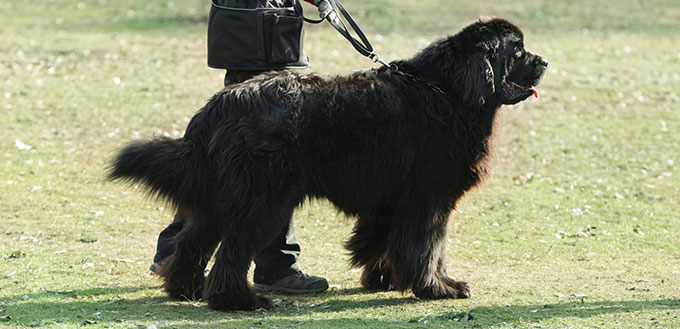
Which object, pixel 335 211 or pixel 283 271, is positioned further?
pixel 335 211

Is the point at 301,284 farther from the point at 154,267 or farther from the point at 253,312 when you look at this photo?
the point at 154,267

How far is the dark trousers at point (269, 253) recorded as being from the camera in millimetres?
5559

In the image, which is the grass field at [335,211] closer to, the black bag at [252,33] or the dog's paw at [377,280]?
the dog's paw at [377,280]

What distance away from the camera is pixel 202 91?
1254cm

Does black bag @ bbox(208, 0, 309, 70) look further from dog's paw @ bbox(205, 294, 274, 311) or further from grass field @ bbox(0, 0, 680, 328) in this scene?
dog's paw @ bbox(205, 294, 274, 311)

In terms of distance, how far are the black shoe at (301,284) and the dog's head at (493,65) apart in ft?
4.76

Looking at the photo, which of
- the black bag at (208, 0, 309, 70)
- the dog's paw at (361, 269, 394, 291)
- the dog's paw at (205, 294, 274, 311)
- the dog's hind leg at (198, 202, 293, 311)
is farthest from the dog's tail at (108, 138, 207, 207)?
the dog's paw at (361, 269, 394, 291)

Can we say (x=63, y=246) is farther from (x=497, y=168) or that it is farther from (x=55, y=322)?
(x=497, y=168)

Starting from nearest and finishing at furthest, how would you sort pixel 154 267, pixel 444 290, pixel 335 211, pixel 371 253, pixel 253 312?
pixel 253 312 → pixel 444 290 → pixel 371 253 → pixel 154 267 → pixel 335 211

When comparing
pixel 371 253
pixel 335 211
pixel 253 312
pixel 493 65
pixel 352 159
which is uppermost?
pixel 493 65

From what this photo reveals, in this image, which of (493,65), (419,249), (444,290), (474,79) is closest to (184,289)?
(419,249)

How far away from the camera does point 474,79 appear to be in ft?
17.2

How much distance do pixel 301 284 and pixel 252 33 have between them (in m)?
1.60

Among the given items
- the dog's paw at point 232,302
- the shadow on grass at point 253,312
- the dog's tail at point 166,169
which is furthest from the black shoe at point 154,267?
the dog's tail at point 166,169
